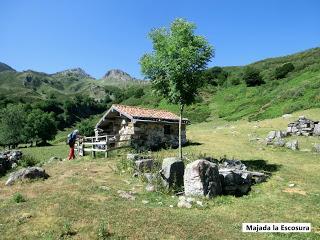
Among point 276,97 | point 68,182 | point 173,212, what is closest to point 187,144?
point 68,182

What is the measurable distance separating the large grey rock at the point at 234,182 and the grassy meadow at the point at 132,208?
1.57 ft

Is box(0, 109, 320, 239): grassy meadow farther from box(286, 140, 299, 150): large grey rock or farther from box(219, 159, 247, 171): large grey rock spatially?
box(286, 140, 299, 150): large grey rock

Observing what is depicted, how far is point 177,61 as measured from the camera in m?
26.2

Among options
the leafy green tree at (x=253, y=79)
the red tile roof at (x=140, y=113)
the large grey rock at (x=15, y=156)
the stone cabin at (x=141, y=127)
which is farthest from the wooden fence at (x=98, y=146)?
the leafy green tree at (x=253, y=79)

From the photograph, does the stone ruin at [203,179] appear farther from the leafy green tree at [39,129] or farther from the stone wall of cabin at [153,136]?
the leafy green tree at [39,129]

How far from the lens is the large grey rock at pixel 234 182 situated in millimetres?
19891

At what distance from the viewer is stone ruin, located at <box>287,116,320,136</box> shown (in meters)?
39.0

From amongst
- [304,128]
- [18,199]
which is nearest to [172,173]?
[18,199]

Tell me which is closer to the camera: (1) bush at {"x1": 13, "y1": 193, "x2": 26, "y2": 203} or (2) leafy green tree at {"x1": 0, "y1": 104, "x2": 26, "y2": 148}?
(1) bush at {"x1": 13, "y1": 193, "x2": 26, "y2": 203}

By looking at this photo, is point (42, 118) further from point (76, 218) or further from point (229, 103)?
point (76, 218)

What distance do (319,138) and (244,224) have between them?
86.7 feet

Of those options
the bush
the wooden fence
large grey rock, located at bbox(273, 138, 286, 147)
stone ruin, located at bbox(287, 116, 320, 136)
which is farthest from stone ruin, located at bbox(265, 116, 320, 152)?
the bush

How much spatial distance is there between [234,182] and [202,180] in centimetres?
218

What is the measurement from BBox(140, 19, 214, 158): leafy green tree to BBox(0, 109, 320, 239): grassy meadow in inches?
266
